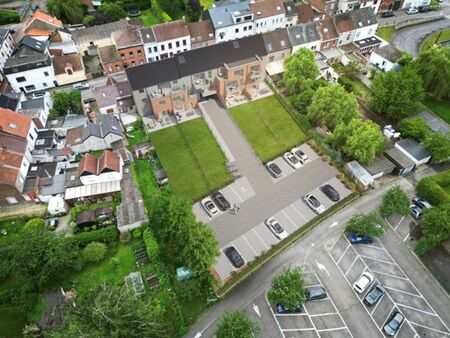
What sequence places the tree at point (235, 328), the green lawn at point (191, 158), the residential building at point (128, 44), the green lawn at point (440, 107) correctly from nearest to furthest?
the tree at point (235, 328) < the green lawn at point (191, 158) < the green lawn at point (440, 107) < the residential building at point (128, 44)

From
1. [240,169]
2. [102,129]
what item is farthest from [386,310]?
[102,129]

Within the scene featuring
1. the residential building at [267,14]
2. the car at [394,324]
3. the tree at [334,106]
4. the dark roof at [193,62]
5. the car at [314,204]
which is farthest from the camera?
the residential building at [267,14]

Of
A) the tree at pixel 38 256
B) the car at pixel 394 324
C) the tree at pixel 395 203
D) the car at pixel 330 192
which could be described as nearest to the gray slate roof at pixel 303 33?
the car at pixel 330 192

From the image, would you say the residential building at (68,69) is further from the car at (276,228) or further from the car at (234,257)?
the car at (276,228)

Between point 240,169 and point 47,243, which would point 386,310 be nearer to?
point 240,169

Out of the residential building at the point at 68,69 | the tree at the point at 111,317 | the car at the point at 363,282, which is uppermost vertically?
the residential building at the point at 68,69
